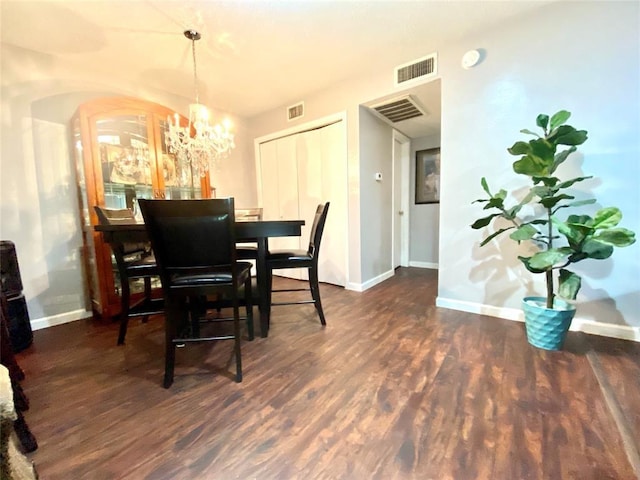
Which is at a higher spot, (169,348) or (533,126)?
(533,126)

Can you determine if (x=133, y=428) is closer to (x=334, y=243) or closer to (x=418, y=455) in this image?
(x=418, y=455)

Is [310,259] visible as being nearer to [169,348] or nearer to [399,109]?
[169,348]

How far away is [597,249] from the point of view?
152 centimetres

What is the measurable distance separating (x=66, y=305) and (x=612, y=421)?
379 centimetres

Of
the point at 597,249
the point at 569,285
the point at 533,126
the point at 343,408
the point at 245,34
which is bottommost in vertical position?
the point at 343,408

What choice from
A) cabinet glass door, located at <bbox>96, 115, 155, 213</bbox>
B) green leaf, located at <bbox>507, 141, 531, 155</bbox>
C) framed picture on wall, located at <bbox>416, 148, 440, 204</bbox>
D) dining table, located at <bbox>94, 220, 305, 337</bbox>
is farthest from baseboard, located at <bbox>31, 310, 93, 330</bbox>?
framed picture on wall, located at <bbox>416, 148, 440, 204</bbox>

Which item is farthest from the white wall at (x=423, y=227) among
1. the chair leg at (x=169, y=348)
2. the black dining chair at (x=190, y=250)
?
the chair leg at (x=169, y=348)

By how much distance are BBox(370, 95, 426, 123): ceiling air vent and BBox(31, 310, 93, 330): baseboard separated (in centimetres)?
356

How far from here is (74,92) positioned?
2486mm

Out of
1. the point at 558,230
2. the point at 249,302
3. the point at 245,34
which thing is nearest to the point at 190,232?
the point at 249,302

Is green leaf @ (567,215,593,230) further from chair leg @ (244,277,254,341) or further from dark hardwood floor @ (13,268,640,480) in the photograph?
chair leg @ (244,277,254,341)

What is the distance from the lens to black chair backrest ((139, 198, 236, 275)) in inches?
53.4

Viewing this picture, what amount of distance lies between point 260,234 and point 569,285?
6.41 feet

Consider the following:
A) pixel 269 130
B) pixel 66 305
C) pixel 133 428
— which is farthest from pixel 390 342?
pixel 269 130
